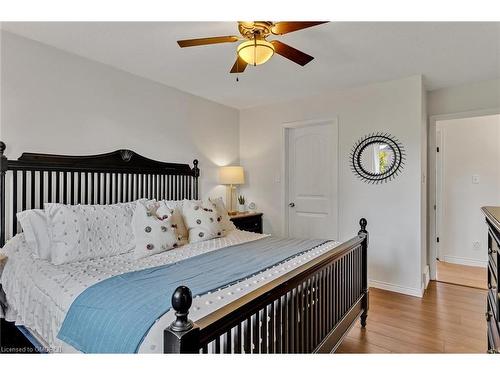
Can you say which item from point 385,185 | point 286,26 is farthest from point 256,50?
point 385,185

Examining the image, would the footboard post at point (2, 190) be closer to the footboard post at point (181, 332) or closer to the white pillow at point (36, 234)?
the white pillow at point (36, 234)

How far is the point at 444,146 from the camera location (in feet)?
14.9

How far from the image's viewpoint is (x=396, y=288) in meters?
3.36

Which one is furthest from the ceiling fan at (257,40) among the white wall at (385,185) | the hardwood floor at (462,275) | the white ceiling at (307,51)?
the hardwood floor at (462,275)

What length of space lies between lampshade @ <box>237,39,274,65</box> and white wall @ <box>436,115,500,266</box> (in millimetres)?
3844

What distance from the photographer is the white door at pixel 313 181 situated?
388 cm

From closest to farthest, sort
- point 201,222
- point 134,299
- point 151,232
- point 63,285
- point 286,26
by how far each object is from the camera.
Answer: point 134,299 < point 63,285 < point 286,26 < point 151,232 < point 201,222

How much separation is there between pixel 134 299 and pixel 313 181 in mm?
3130

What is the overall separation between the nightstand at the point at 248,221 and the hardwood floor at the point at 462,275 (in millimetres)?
2480

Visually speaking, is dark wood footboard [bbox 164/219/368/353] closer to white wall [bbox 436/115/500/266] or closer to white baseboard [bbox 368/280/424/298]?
white baseboard [bbox 368/280/424/298]

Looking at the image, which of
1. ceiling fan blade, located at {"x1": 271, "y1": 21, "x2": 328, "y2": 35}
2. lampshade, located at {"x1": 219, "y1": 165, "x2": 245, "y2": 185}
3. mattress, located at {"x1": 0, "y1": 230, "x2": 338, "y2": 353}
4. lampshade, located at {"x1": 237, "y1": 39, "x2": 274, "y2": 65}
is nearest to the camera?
mattress, located at {"x1": 0, "y1": 230, "x2": 338, "y2": 353}

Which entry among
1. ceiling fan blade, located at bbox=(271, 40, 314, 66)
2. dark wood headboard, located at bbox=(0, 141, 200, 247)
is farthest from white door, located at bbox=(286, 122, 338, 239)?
ceiling fan blade, located at bbox=(271, 40, 314, 66)

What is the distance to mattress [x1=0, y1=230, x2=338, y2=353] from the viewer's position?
1349 millimetres

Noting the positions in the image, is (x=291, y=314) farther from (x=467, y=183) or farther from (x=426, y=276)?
(x=467, y=183)
